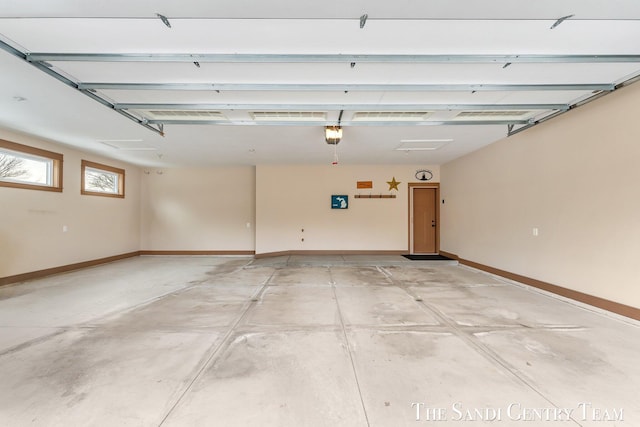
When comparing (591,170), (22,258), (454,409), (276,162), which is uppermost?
(276,162)

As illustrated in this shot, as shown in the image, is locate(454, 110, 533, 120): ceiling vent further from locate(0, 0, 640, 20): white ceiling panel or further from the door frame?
the door frame

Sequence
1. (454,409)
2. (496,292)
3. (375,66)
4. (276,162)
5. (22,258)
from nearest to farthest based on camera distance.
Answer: (454,409) → (375,66) → (496,292) → (22,258) → (276,162)

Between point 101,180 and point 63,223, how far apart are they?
1623mm

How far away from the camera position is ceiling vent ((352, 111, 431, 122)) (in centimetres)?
407

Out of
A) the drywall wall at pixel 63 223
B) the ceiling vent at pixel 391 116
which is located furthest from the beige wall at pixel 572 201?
the drywall wall at pixel 63 223

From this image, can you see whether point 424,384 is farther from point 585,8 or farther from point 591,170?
point 591,170

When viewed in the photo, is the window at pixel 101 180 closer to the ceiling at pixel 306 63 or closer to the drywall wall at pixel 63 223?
the drywall wall at pixel 63 223

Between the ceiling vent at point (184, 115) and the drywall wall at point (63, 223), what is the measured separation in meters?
3.17

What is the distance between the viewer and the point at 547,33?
89.7 inches

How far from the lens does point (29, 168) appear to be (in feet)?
17.4

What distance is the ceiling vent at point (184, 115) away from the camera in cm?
401

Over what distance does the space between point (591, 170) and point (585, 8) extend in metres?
2.55

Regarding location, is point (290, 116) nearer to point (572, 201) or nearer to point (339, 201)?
point (339, 201)

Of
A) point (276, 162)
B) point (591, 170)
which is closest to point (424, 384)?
point (591, 170)
